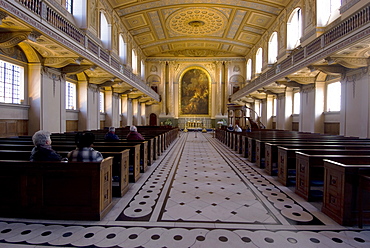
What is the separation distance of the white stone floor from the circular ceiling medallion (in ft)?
62.7

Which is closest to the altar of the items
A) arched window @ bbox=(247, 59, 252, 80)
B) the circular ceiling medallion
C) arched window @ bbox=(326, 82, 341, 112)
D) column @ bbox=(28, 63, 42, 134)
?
arched window @ bbox=(247, 59, 252, 80)

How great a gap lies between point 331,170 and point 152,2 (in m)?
18.9

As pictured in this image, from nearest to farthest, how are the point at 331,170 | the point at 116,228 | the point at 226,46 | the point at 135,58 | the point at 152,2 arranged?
the point at 116,228 → the point at 331,170 → the point at 152,2 → the point at 135,58 → the point at 226,46

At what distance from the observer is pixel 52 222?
331 centimetres

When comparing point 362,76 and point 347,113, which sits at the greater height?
point 362,76

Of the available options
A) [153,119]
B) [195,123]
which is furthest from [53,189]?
[153,119]

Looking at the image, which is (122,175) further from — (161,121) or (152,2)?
(161,121)

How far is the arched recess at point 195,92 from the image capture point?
101ft

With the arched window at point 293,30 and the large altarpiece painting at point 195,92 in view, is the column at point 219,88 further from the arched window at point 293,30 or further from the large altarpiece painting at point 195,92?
the arched window at point 293,30

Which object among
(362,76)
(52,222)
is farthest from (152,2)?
(52,222)

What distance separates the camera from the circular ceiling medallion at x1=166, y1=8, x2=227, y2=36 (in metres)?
20.3

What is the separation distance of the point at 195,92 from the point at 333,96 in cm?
1904

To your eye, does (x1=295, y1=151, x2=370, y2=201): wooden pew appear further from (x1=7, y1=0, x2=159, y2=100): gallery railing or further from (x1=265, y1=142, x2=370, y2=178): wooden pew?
(x1=7, y1=0, x2=159, y2=100): gallery railing

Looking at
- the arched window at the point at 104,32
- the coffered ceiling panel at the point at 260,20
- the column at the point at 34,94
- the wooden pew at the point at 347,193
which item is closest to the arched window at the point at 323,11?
the coffered ceiling panel at the point at 260,20
